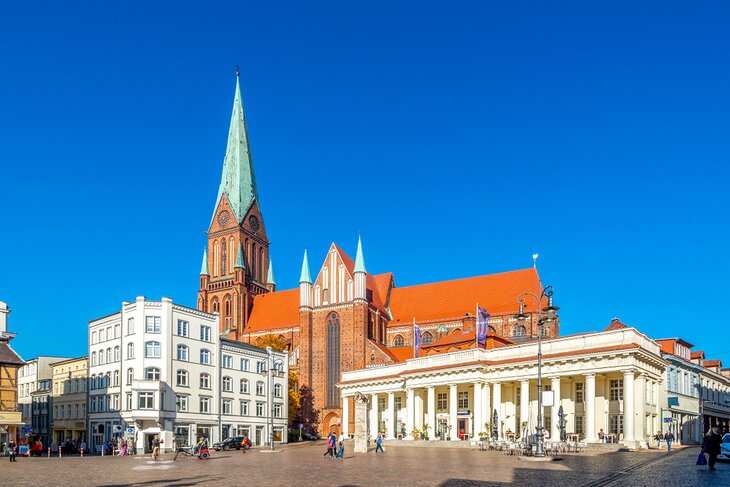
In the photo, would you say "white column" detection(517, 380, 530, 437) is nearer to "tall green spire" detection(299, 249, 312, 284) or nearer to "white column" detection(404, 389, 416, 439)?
"white column" detection(404, 389, 416, 439)

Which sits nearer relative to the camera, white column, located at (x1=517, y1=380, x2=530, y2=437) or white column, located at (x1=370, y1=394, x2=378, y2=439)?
white column, located at (x1=517, y1=380, x2=530, y2=437)

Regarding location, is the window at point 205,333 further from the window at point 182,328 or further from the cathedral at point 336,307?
the cathedral at point 336,307

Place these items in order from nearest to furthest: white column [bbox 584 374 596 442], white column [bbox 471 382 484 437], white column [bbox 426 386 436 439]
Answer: white column [bbox 584 374 596 442]
white column [bbox 471 382 484 437]
white column [bbox 426 386 436 439]

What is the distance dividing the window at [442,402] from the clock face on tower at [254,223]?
197ft

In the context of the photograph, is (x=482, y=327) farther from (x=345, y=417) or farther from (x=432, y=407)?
(x=345, y=417)

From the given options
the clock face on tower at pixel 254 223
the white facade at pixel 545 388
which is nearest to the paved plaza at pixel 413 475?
the white facade at pixel 545 388

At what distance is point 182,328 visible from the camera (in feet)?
209

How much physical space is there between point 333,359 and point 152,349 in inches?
1395

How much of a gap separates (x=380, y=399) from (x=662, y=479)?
5339 cm

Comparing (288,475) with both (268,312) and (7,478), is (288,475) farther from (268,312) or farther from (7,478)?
(268,312)

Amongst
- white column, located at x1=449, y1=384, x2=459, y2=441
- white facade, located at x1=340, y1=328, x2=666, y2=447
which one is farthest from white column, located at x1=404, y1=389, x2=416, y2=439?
white column, located at x1=449, y1=384, x2=459, y2=441

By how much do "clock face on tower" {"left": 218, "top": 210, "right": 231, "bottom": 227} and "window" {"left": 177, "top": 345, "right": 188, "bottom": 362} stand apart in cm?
5309

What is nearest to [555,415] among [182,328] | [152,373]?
[182,328]

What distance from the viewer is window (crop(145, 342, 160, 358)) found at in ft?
199
